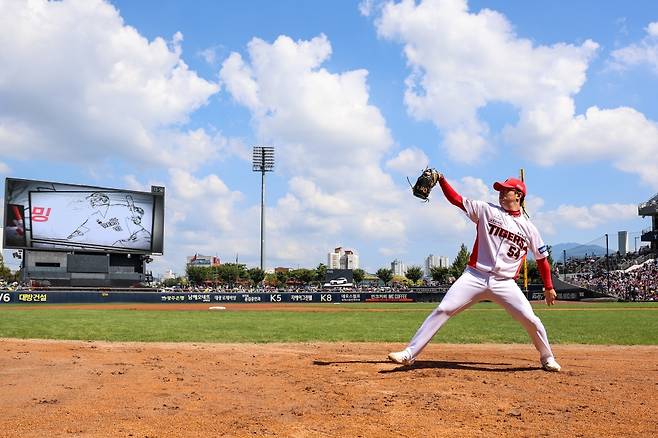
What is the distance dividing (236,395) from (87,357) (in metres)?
4.09

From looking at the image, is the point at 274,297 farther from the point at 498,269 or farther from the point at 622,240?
the point at 622,240

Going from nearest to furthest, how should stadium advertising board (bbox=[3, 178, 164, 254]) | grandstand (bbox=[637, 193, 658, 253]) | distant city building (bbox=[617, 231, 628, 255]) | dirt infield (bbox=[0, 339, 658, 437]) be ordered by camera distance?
dirt infield (bbox=[0, 339, 658, 437])
stadium advertising board (bbox=[3, 178, 164, 254])
grandstand (bbox=[637, 193, 658, 253])
distant city building (bbox=[617, 231, 628, 255])

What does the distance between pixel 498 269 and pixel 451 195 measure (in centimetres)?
115

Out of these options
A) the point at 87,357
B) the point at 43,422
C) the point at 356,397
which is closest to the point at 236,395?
the point at 356,397

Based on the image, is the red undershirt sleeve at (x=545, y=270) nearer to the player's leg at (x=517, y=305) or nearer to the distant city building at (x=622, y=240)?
the player's leg at (x=517, y=305)

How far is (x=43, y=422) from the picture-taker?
464cm

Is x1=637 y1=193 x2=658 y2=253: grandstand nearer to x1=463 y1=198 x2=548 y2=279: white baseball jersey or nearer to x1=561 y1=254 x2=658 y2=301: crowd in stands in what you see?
x1=561 y1=254 x2=658 y2=301: crowd in stands

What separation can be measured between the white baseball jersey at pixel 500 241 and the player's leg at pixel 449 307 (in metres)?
0.22

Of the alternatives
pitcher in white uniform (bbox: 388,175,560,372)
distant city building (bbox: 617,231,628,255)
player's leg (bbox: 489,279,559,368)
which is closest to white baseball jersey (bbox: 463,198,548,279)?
pitcher in white uniform (bbox: 388,175,560,372)

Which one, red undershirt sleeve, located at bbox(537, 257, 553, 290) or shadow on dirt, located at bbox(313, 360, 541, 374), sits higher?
red undershirt sleeve, located at bbox(537, 257, 553, 290)

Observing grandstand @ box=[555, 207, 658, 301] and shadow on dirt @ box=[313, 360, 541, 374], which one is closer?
shadow on dirt @ box=[313, 360, 541, 374]

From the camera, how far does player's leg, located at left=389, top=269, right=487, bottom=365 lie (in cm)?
711

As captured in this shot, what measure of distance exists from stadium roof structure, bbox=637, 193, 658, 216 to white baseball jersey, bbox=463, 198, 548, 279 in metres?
75.5

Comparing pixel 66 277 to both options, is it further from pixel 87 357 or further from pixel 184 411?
pixel 184 411
